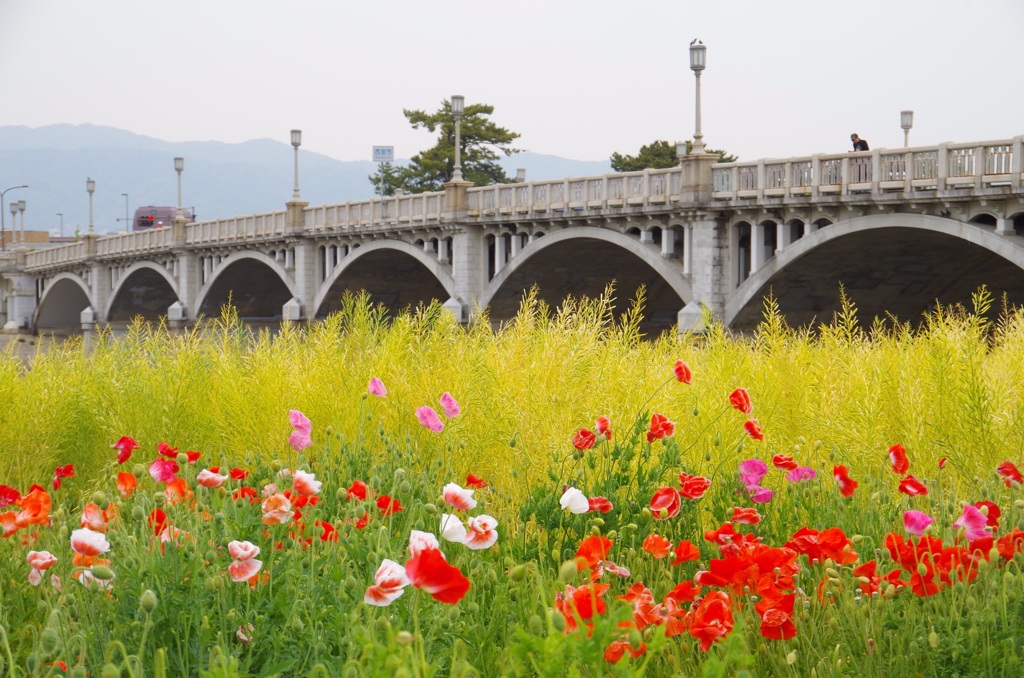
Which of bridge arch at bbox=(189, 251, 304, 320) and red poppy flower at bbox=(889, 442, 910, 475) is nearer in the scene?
red poppy flower at bbox=(889, 442, 910, 475)

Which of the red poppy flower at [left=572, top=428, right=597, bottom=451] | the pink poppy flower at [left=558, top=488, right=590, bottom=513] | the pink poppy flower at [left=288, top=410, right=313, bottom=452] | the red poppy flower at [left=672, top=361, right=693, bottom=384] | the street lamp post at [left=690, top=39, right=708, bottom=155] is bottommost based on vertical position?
the pink poppy flower at [left=558, top=488, right=590, bottom=513]

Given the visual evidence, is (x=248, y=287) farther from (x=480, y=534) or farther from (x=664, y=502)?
(x=480, y=534)

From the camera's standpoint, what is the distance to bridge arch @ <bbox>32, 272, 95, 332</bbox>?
66.4m

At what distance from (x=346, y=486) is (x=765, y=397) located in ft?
10.6

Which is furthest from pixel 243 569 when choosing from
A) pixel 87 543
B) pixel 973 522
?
pixel 973 522

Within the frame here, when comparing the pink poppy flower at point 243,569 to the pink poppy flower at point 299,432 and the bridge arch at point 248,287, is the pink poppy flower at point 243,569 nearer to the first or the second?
the pink poppy flower at point 299,432

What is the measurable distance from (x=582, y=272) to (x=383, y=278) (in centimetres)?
1139

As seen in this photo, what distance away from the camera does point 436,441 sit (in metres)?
7.37

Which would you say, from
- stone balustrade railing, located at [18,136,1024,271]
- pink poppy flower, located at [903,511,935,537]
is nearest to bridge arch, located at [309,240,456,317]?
stone balustrade railing, located at [18,136,1024,271]

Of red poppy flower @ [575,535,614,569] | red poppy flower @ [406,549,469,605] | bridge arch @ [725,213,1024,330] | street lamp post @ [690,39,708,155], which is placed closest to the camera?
red poppy flower @ [406,549,469,605]

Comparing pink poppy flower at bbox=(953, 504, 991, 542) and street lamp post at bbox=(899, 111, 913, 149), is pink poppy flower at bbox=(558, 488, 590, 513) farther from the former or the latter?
street lamp post at bbox=(899, 111, 913, 149)

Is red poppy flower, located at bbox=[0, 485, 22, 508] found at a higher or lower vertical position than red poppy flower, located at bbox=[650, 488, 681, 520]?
lower

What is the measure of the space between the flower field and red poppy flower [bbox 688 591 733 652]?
10 millimetres

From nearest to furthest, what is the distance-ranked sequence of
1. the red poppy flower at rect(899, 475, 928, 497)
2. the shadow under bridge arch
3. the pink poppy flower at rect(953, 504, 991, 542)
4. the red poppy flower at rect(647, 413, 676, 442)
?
the pink poppy flower at rect(953, 504, 991, 542)
the red poppy flower at rect(899, 475, 928, 497)
the red poppy flower at rect(647, 413, 676, 442)
the shadow under bridge arch
